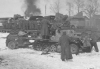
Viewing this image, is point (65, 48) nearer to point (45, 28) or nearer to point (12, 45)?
point (45, 28)

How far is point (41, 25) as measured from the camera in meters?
13.7

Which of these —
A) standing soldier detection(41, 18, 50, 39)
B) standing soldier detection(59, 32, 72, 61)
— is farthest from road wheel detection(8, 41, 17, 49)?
standing soldier detection(59, 32, 72, 61)

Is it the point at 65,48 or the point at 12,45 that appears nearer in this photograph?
the point at 65,48

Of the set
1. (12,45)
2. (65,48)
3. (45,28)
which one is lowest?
(12,45)

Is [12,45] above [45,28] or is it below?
below

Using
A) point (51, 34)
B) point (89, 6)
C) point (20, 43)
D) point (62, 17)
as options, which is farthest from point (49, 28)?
point (89, 6)

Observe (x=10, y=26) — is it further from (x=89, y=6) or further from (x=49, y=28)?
(x=89, y=6)

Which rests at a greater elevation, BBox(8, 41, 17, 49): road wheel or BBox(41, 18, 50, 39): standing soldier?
BBox(41, 18, 50, 39): standing soldier

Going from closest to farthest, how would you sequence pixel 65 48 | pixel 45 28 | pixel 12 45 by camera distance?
pixel 65 48
pixel 45 28
pixel 12 45

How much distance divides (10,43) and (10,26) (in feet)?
5.03

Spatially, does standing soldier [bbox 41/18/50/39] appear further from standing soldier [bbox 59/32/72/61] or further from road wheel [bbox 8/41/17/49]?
standing soldier [bbox 59/32/72/61]

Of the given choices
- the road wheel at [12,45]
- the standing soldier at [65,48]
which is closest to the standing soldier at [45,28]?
the road wheel at [12,45]

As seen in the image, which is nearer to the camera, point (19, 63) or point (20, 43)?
point (19, 63)

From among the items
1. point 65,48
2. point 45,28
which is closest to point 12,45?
point 45,28
